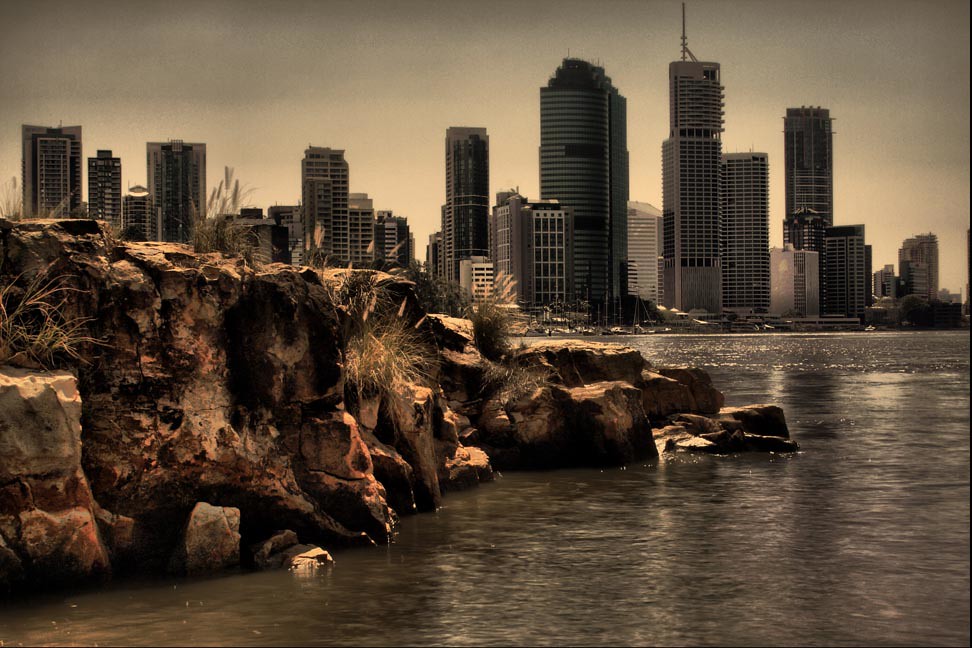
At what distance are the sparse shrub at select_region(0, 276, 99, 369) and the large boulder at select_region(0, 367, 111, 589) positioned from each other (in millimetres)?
359

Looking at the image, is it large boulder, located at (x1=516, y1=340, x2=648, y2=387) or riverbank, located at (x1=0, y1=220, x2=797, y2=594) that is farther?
large boulder, located at (x1=516, y1=340, x2=648, y2=387)

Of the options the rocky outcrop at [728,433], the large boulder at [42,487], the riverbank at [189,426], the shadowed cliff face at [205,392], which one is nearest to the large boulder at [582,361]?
the rocky outcrop at [728,433]

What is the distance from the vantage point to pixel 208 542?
38.6 ft

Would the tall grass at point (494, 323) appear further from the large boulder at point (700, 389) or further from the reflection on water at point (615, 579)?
the large boulder at point (700, 389)

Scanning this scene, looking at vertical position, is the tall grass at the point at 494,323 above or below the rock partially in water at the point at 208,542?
above

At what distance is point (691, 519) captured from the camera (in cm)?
1526

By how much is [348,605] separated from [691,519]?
6255 mm

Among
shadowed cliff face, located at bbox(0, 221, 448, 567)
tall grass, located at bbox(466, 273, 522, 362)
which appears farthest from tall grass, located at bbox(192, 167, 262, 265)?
tall grass, located at bbox(466, 273, 522, 362)

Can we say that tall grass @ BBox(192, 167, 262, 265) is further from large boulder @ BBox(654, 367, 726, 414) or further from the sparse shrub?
large boulder @ BBox(654, 367, 726, 414)

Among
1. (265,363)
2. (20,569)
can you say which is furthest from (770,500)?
(20,569)

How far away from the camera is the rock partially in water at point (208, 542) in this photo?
11.6 meters

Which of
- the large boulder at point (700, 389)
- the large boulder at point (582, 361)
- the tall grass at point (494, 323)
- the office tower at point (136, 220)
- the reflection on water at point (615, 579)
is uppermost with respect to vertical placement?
the office tower at point (136, 220)

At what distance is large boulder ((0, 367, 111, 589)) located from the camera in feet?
34.6

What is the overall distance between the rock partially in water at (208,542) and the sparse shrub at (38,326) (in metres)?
2.11
